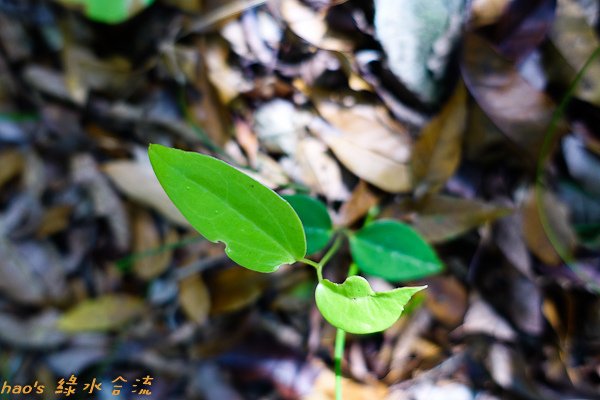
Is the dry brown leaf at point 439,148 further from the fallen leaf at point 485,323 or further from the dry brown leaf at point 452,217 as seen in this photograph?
the fallen leaf at point 485,323

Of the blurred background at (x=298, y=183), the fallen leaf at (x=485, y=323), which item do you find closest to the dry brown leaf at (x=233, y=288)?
the blurred background at (x=298, y=183)

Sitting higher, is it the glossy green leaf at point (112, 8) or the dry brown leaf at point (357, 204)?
the glossy green leaf at point (112, 8)

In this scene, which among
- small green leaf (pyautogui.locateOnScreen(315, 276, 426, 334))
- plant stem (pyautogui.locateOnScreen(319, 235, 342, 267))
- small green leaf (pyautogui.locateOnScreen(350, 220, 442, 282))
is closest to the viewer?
small green leaf (pyautogui.locateOnScreen(315, 276, 426, 334))

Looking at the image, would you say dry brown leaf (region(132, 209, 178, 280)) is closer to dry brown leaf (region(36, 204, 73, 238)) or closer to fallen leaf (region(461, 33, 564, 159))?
dry brown leaf (region(36, 204, 73, 238))

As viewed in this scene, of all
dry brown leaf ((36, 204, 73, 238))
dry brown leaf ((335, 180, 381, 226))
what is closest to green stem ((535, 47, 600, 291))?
dry brown leaf ((335, 180, 381, 226))

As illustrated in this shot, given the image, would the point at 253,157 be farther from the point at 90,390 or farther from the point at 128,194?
the point at 90,390

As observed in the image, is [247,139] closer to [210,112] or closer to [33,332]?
[210,112]
